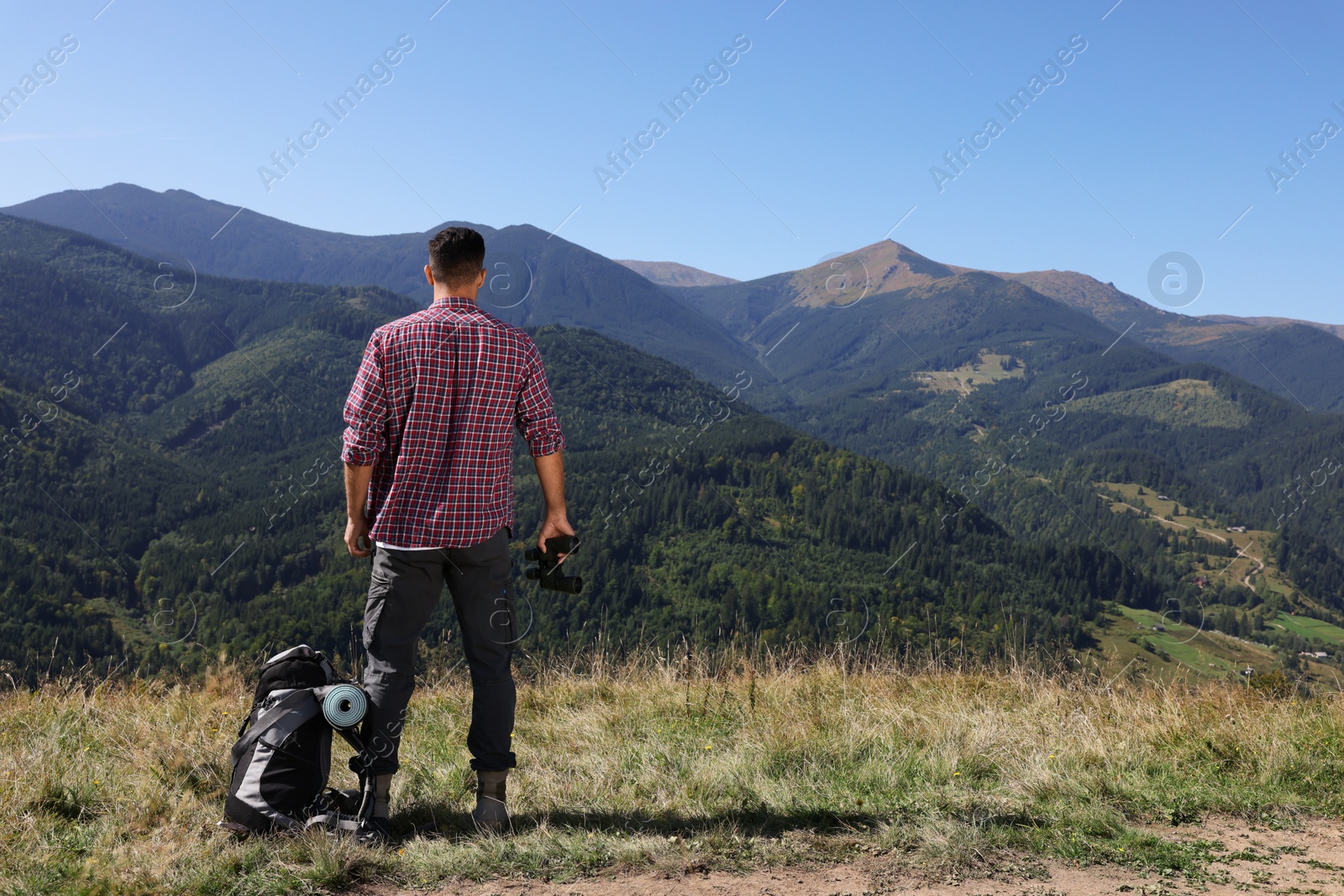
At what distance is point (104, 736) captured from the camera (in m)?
4.72

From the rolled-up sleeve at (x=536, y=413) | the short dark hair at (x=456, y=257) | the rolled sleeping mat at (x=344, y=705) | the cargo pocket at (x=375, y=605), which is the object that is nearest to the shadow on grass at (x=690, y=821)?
the rolled sleeping mat at (x=344, y=705)

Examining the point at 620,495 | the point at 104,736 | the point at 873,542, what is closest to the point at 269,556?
the point at 620,495

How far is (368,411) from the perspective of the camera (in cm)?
342

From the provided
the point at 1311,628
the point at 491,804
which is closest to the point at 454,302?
the point at 491,804

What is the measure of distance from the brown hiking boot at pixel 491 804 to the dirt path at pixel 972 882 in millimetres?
465

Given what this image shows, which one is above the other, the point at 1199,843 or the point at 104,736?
the point at 1199,843

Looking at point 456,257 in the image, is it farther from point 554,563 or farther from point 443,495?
point 554,563

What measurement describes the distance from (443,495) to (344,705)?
3.42 ft

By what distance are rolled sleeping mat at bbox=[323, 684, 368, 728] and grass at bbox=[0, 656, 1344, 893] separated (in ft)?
1.59

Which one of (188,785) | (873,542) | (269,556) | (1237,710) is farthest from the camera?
(873,542)

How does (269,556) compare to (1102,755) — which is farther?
(269,556)

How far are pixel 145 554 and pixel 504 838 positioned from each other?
410ft

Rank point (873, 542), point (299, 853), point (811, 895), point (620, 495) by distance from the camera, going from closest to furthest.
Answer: point (811, 895) → point (299, 853) → point (620, 495) → point (873, 542)

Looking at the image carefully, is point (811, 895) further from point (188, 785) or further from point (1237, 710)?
point (1237, 710)
